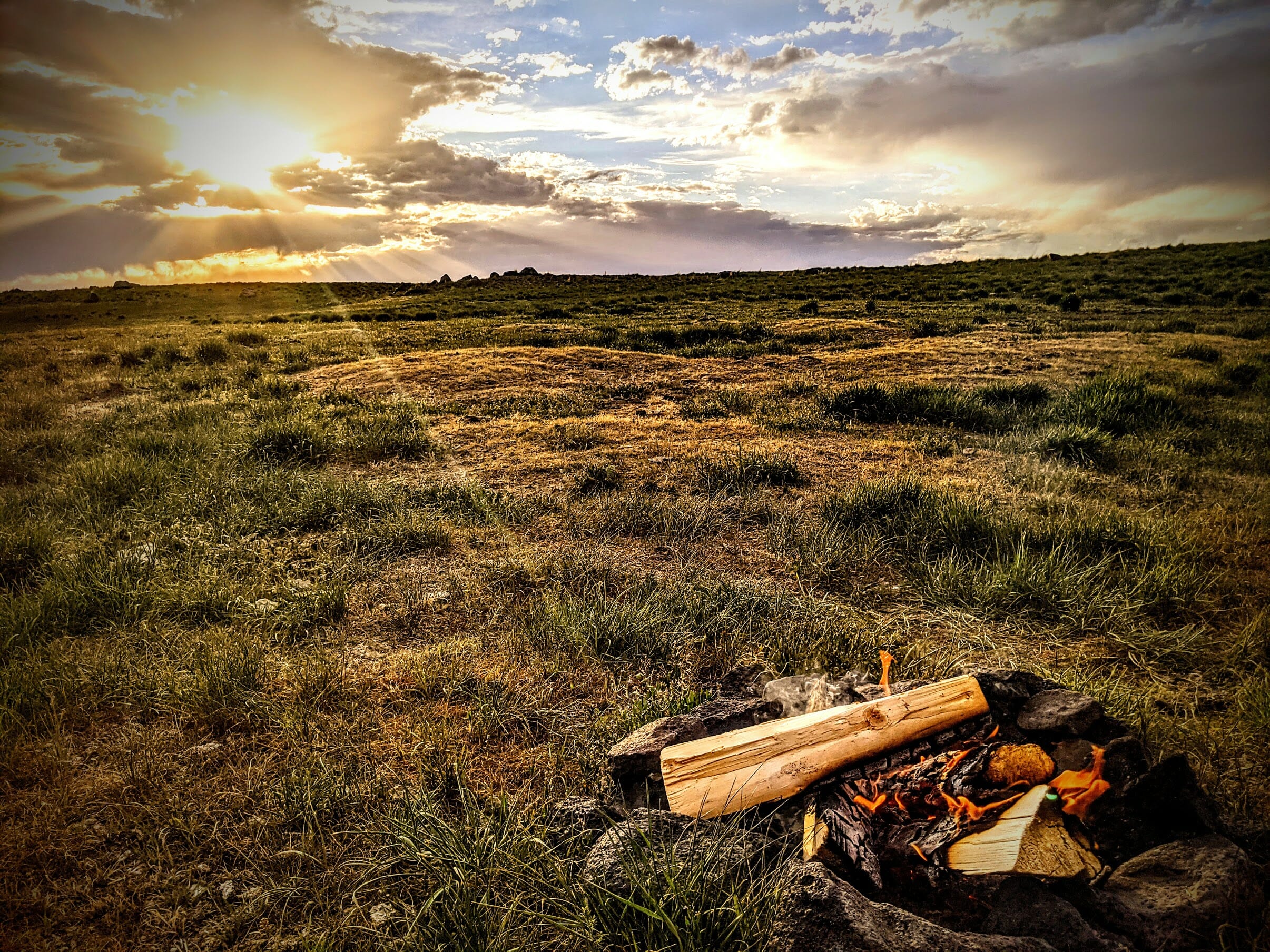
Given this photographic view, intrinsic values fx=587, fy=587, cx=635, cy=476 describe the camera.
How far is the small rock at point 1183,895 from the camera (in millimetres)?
1552

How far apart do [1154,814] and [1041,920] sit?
56 centimetres

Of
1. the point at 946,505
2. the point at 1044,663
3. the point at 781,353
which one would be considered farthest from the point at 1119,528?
the point at 781,353

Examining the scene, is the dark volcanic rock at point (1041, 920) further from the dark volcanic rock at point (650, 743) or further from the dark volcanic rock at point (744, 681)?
the dark volcanic rock at point (744, 681)

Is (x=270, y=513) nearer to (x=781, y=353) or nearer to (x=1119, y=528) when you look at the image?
(x=1119, y=528)

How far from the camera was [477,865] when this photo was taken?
6.54 ft

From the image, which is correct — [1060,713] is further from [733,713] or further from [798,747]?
[733,713]

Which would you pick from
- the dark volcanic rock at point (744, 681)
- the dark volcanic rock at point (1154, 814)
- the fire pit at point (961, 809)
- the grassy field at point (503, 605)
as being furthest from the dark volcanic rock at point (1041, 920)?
the dark volcanic rock at point (744, 681)

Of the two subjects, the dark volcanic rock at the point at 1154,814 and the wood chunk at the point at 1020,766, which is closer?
the dark volcanic rock at the point at 1154,814

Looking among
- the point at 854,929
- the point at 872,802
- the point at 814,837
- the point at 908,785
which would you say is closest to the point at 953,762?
the point at 908,785

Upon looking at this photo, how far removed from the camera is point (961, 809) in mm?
1970

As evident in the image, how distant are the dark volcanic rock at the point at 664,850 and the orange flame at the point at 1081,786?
0.98 metres

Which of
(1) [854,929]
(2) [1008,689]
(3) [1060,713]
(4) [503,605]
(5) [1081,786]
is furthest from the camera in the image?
(4) [503,605]

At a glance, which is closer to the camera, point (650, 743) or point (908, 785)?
point (908, 785)

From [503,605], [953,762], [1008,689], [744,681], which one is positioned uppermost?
[1008,689]
